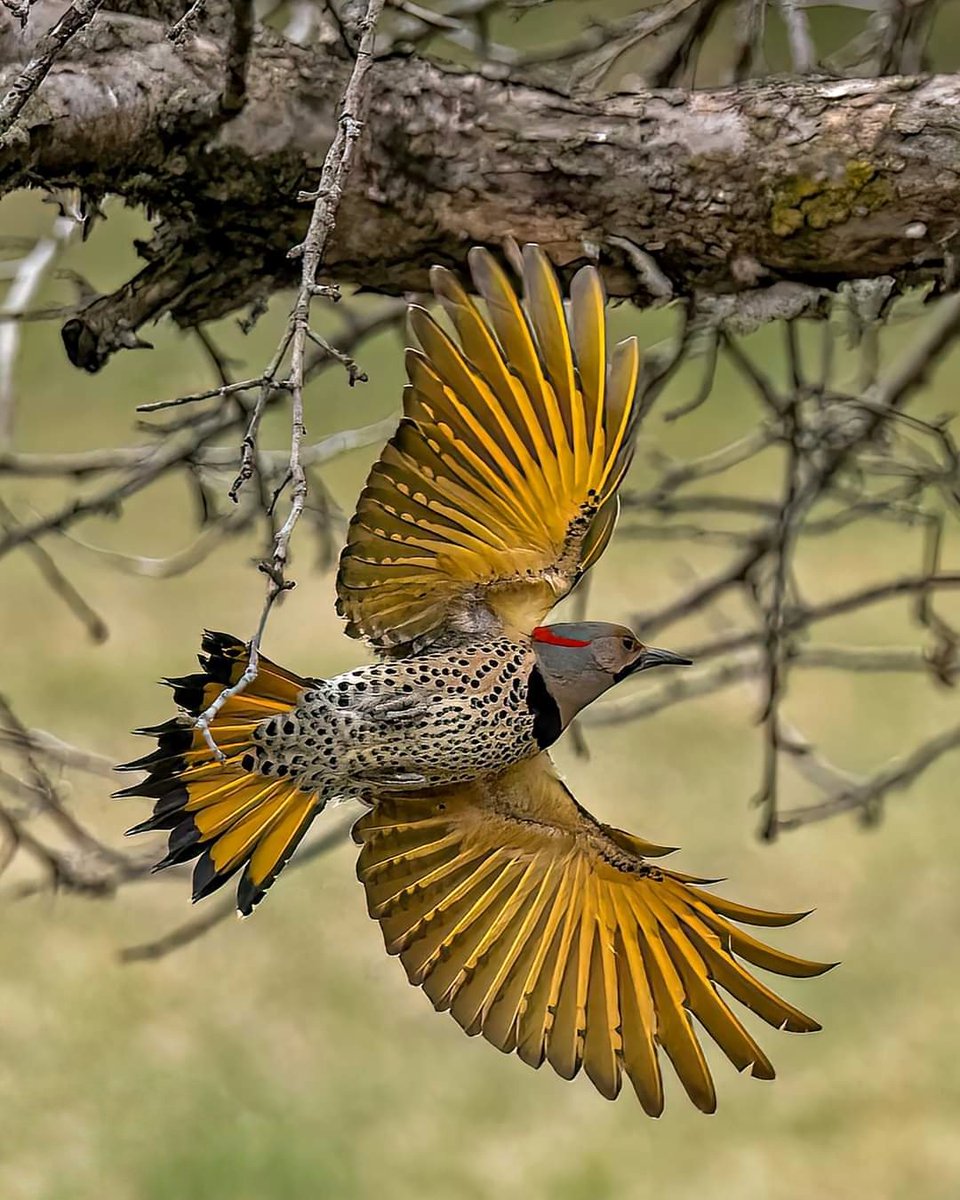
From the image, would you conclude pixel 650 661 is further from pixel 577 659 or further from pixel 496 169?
pixel 496 169

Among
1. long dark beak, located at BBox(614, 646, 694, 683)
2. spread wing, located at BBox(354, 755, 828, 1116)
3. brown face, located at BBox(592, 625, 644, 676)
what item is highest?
brown face, located at BBox(592, 625, 644, 676)

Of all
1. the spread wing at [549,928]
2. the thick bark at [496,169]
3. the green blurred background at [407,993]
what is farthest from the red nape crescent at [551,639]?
the green blurred background at [407,993]

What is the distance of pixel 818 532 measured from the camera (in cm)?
232

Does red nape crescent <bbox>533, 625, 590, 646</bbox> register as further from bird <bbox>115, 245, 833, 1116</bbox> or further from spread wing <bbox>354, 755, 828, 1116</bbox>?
spread wing <bbox>354, 755, 828, 1116</bbox>

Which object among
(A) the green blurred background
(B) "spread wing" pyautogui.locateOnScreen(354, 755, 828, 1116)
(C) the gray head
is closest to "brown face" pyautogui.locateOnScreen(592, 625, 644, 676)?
(C) the gray head

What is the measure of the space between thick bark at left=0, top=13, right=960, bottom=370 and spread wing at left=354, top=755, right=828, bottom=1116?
46 centimetres

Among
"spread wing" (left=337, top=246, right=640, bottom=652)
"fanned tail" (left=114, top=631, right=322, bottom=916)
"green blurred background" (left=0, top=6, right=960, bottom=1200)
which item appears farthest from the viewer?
"green blurred background" (left=0, top=6, right=960, bottom=1200)

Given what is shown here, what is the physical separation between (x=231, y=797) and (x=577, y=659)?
0.31 metres

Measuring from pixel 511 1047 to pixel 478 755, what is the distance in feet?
0.85

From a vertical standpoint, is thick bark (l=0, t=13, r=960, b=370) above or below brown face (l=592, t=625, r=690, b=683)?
above

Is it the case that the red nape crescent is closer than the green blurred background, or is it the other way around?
the red nape crescent

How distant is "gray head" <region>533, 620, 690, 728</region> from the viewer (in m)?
1.33

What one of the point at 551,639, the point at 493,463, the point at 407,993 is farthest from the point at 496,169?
the point at 407,993

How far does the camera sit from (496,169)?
1353 mm
